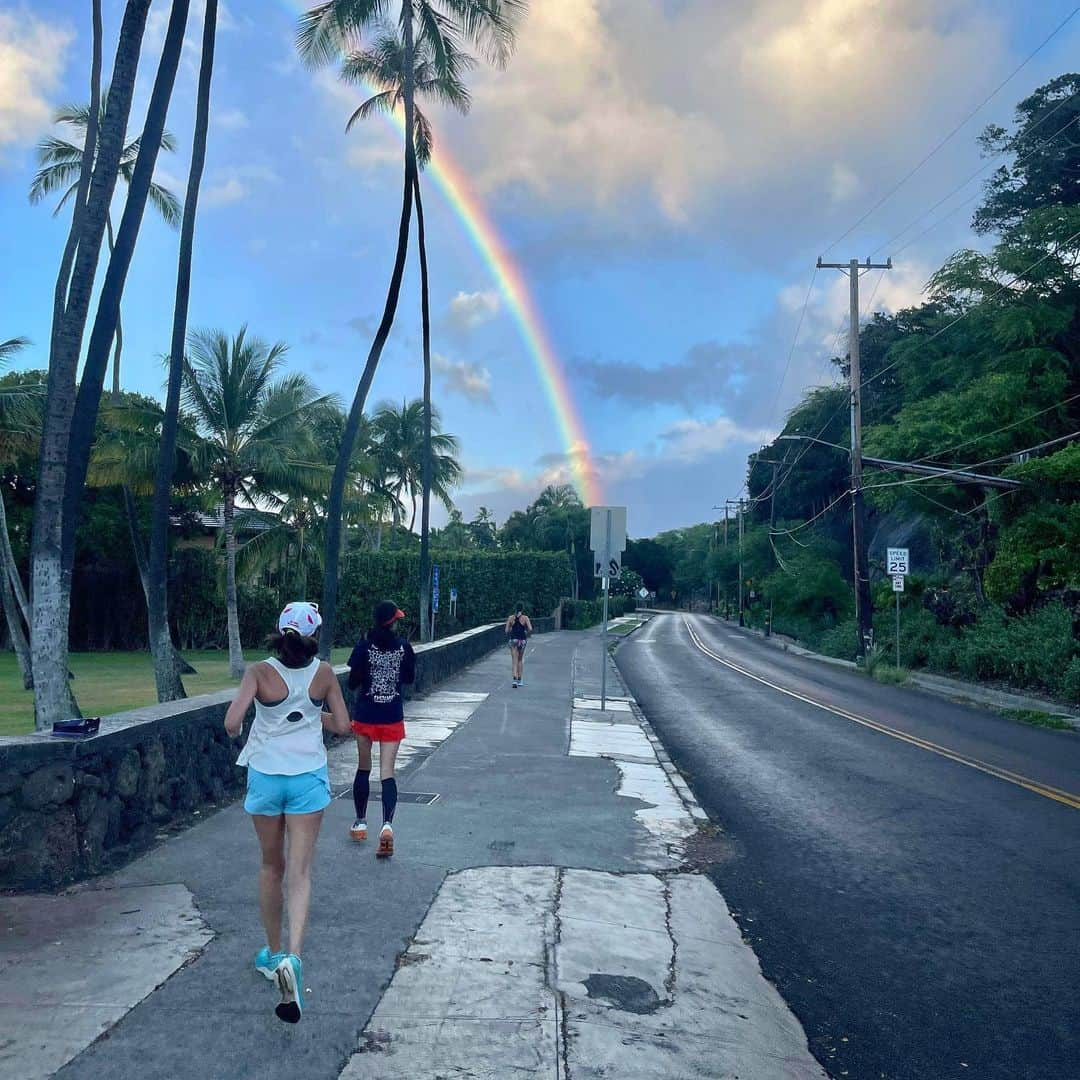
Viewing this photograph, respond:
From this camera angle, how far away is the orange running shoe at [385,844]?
7172 mm

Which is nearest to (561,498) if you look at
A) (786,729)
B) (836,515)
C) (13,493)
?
(836,515)

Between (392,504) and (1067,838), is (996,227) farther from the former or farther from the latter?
(1067,838)

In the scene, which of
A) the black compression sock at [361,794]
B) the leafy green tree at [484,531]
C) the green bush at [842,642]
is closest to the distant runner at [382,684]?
the black compression sock at [361,794]

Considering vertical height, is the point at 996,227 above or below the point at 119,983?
above

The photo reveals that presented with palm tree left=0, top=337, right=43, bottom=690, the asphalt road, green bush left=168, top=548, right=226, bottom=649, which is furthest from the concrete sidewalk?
green bush left=168, top=548, right=226, bottom=649

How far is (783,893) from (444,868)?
2.34 m

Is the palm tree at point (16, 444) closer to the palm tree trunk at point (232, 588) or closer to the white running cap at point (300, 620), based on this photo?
the palm tree trunk at point (232, 588)

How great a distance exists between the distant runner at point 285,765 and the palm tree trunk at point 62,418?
5388 millimetres

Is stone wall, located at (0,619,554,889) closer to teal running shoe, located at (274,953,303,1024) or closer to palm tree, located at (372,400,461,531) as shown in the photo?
teal running shoe, located at (274,953,303,1024)

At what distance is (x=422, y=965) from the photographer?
16.8 ft

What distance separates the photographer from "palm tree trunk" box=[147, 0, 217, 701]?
15570 millimetres

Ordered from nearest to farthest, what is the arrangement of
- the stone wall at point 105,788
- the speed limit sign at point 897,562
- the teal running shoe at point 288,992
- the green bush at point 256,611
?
the teal running shoe at point 288,992
the stone wall at point 105,788
the speed limit sign at point 897,562
the green bush at point 256,611

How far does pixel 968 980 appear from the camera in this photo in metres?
5.44

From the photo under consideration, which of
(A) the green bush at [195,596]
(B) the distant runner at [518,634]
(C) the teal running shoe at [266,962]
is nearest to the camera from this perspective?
(C) the teal running shoe at [266,962]
